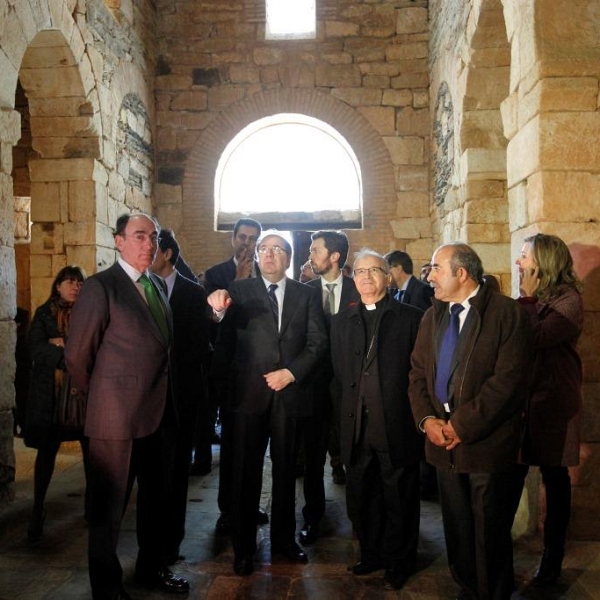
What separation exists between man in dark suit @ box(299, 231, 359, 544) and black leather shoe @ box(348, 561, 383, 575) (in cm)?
49

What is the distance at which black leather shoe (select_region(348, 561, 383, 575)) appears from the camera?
3045 millimetres

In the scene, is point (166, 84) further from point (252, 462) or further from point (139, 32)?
point (252, 462)

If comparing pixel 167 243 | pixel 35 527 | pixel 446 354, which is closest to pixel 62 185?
pixel 167 243

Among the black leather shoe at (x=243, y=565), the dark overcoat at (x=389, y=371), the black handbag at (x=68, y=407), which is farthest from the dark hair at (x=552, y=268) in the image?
the black handbag at (x=68, y=407)

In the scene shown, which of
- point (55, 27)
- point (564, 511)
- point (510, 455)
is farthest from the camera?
point (55, 27)

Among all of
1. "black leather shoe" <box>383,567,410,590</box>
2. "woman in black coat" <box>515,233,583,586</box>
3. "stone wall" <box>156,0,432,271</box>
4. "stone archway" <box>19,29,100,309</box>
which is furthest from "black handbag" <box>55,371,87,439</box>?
"stone wall" <box>156,0,432,271</box>

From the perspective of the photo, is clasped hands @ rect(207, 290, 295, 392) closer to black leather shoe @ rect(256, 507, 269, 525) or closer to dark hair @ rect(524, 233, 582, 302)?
black leather shoe @ rect(256, 507, 269, 525)

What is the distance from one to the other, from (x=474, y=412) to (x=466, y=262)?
0.63 metres

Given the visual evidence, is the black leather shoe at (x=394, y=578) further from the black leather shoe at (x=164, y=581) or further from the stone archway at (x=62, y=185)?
the stone archway at (x=62, y=185)

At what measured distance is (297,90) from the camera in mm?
8297

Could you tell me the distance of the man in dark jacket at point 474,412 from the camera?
246cm

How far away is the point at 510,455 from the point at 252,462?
4.18ft

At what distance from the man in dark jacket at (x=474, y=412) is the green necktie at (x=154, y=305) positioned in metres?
1.20

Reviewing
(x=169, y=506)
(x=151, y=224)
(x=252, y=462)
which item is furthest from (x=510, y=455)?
(x=151, y=224)
